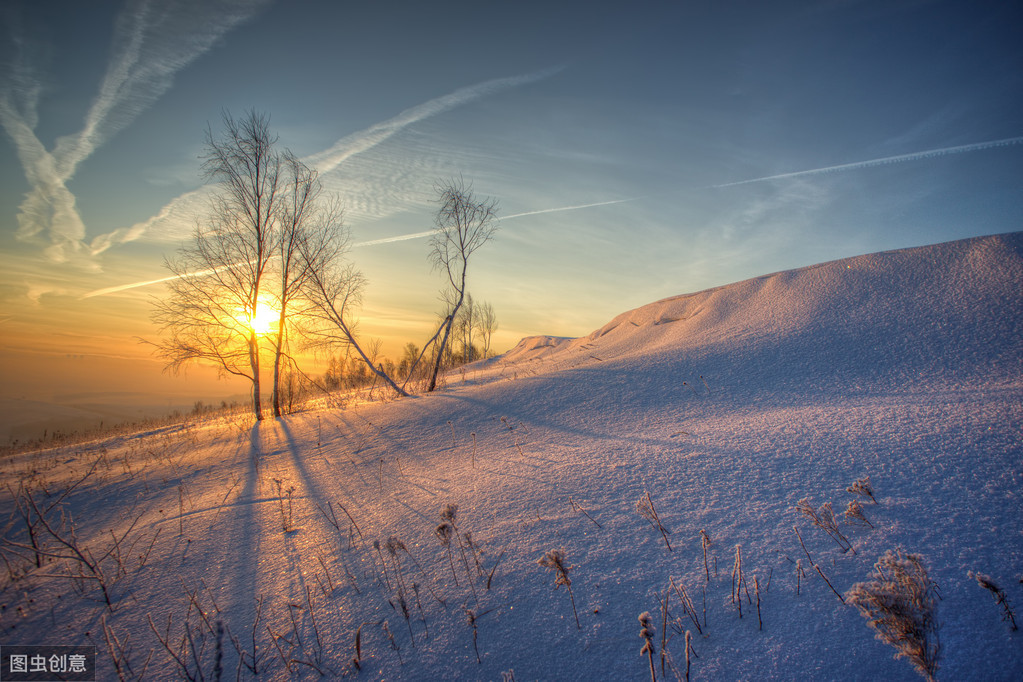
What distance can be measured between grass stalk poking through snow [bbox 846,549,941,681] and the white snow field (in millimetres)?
86

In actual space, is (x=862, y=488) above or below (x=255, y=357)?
below

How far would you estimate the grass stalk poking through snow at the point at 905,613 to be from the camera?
3.54ft

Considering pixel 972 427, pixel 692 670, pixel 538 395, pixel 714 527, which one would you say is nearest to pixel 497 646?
pixel 692 670

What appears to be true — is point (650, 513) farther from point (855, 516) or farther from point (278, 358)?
point (278, 358)

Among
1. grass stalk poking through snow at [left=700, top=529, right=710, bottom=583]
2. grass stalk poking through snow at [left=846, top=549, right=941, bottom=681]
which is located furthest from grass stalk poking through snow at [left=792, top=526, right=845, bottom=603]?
grass stalk poking through snow at [left=700, top=529, right=710, bottom=583]

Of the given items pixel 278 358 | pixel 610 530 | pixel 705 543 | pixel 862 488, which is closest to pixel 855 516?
pixel 862 488

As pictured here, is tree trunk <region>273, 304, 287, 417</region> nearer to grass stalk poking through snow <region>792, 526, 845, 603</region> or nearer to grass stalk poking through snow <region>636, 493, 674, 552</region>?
grass stalk poking through snow <region>636, 493, 674, 552</region>

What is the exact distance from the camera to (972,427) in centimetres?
225

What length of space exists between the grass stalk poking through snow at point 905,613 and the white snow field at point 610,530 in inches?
3.4

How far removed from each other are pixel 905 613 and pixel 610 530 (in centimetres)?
103

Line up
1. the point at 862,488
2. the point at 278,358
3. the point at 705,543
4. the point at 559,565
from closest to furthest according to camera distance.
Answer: the point at 559,565, the point at 705,543, the point at 862,488, the point at 278,358

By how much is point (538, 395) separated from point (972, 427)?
3384 mm

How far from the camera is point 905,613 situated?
43.3 inches

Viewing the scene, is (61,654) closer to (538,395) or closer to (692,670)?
(692,670)
